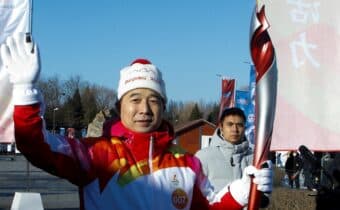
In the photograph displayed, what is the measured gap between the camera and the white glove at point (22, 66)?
7.47 feet

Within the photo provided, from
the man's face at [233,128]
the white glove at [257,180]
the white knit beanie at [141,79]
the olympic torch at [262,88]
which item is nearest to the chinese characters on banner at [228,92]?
the man's face at [233,128]

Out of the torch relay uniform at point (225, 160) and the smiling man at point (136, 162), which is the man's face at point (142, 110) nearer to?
the smiling man at point (136, 162)

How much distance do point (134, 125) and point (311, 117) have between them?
2.43 meters

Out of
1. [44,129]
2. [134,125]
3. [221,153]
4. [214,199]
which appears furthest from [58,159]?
[221,153]

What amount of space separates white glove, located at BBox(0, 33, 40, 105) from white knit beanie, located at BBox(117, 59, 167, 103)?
0.52 meters

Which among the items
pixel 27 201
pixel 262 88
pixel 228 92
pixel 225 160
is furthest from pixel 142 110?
pixel 228 92

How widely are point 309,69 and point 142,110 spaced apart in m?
2.45

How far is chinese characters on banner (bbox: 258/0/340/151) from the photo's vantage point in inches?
186

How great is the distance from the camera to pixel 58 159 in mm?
2480

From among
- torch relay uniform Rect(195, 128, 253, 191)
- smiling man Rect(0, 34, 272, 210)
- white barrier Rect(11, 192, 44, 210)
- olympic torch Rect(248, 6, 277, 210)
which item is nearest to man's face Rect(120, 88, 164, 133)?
smiling man Rect(0, 34, 272, 210)

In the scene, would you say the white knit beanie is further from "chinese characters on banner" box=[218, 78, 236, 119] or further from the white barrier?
"chinese characters on banner" box=[218, 78, 236, 119]

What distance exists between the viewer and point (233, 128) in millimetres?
4848

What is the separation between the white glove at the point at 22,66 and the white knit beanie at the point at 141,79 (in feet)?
1.72

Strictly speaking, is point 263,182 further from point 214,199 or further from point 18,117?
point 18,117
